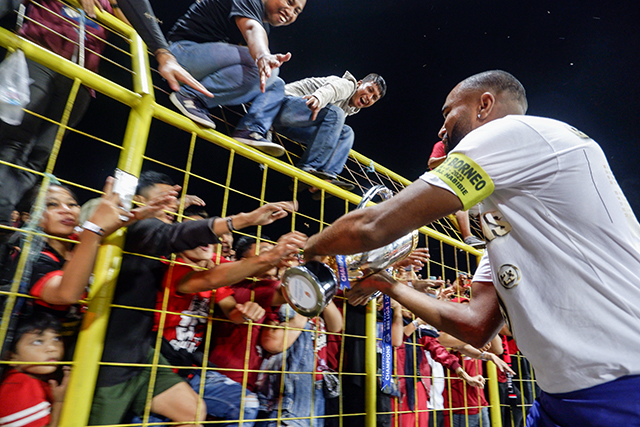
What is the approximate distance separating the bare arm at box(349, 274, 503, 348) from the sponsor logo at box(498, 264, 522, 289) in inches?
15.5

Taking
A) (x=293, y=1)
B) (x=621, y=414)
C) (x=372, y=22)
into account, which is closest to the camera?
(x=621, y=414)

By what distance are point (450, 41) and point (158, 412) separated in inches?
185

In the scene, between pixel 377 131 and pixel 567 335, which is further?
pixel 377 131

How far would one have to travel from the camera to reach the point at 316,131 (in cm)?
258

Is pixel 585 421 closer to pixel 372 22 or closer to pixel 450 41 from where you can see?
pixel 372 22

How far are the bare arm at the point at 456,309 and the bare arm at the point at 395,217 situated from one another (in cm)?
52

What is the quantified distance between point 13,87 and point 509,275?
1604 mm

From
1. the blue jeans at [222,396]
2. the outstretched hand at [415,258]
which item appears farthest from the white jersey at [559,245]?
the blue jeans at [222,396]

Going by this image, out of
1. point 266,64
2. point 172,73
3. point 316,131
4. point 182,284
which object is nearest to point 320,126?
point 316,131

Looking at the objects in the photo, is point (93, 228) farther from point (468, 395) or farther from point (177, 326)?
point (468, 395)

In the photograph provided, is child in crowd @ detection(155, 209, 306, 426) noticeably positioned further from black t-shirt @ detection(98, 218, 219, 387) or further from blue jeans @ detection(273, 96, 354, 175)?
blue jeans @ detection(273, 96, 354, 175)

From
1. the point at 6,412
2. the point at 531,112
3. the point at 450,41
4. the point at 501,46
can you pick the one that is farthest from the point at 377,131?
the point at 6,412

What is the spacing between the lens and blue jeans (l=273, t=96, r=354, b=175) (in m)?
2.46

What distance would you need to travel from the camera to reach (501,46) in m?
4.43
